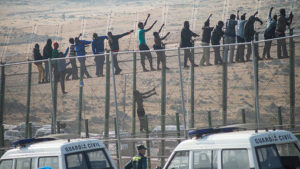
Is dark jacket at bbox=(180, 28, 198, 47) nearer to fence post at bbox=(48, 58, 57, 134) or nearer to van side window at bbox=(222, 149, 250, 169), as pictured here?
fence post at bbox=(48, 58, 57, 134)

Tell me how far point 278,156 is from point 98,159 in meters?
3.24

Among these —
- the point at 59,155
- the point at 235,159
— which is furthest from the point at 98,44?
the point at 235,159

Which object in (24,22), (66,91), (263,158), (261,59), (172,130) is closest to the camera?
(263,158)

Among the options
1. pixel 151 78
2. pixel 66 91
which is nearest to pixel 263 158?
pixel 151 78

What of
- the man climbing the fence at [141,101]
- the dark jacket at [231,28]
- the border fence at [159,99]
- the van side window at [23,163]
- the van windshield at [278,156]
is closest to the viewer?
the van windshield at [278,156]

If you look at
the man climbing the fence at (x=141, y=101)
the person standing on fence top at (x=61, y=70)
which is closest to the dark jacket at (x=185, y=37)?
the person standing on fence top at (x=61, y=70)

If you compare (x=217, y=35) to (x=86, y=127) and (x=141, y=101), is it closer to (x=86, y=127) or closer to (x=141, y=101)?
(x=141, y=101)

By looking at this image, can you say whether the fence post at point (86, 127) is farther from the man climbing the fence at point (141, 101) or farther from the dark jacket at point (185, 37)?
the dark jacket at point (185, 37)

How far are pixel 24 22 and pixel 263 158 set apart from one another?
90471 millimetres

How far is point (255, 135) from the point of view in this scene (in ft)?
27.9

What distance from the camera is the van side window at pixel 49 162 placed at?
32.6 ft

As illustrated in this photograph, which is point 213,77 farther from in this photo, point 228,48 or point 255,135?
point 255,135

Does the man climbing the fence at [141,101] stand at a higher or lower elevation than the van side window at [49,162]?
higher

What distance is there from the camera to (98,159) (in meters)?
10.3
